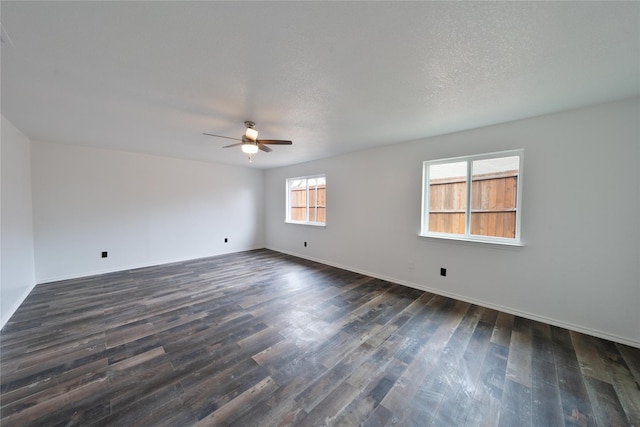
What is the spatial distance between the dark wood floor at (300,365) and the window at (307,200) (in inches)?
97.0

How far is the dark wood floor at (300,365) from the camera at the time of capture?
1.45m

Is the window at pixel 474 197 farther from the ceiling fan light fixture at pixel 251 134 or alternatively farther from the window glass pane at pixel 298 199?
the window glass pane at pixel 298 199

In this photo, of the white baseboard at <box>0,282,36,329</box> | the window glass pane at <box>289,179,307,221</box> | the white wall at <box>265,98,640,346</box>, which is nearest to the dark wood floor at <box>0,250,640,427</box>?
the white baseboard at <box>0,282,36,329</box>

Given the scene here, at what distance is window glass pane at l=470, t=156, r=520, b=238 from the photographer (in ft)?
9.25

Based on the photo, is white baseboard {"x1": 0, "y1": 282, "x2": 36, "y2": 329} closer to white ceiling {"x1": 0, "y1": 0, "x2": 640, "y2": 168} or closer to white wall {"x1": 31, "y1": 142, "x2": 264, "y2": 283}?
white wall {"x1": 31, "y1": 142, "x2": 264, "y2": 283}

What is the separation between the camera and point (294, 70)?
1.73m

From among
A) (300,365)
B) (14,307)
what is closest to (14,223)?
(14,307)

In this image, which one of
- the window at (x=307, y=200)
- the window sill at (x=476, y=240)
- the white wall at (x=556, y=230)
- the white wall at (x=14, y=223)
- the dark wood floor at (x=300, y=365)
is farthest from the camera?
the window at (x=307, y=200)

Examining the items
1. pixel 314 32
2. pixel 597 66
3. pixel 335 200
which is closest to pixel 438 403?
pixel 314 32

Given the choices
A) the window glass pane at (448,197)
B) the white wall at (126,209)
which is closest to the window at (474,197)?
the window glass pane at (448,197)

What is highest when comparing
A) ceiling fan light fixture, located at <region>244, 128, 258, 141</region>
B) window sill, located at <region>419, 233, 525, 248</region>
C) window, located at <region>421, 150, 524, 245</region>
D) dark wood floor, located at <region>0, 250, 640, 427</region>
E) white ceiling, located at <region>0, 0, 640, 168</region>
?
white ceiling, located at <region>0, 0, 640, 168</region>

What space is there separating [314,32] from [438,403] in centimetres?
255

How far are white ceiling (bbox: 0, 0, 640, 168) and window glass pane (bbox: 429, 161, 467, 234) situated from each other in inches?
27.8

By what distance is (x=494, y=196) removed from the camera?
2.95m
